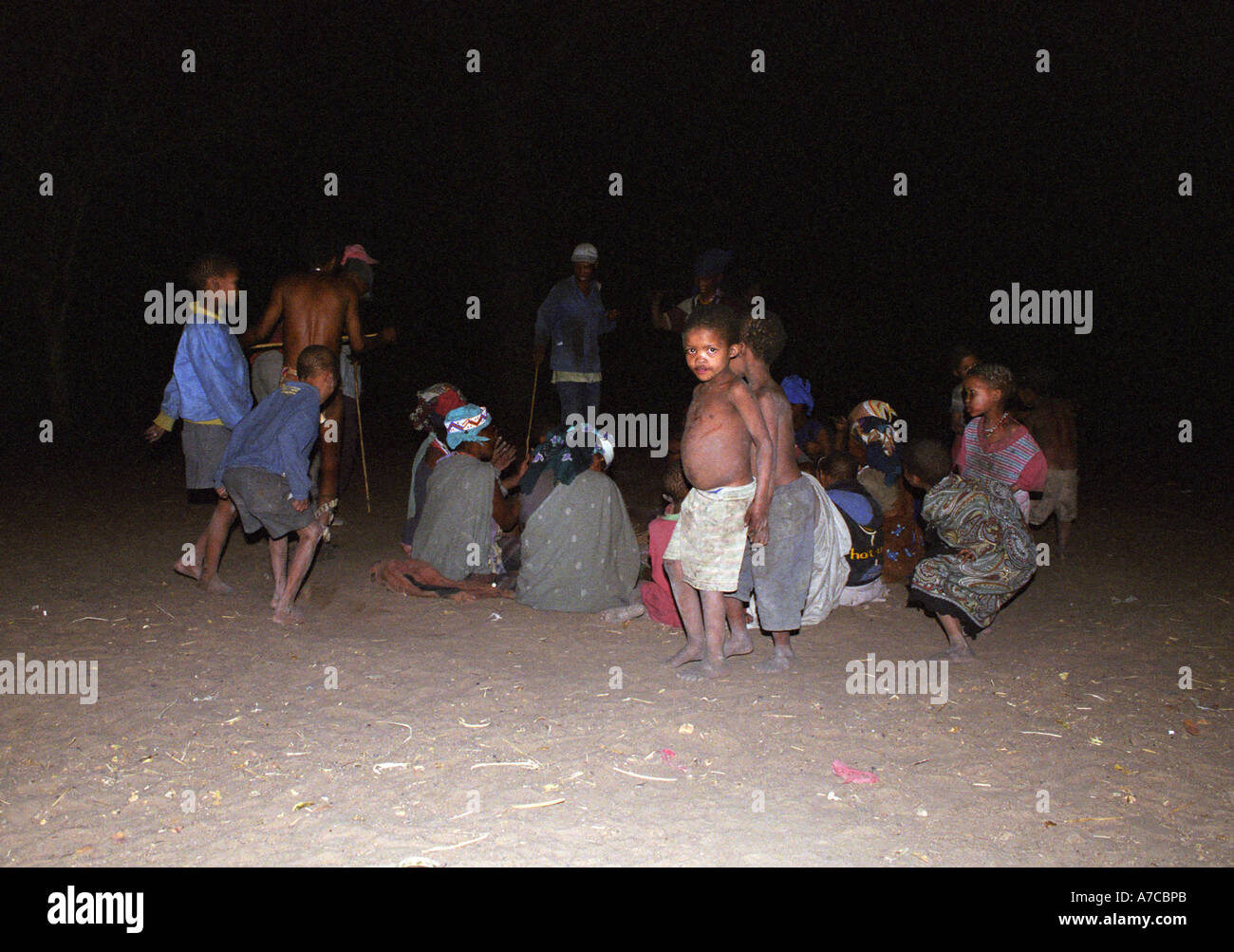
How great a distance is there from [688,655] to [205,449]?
303 cm

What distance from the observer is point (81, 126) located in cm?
1249

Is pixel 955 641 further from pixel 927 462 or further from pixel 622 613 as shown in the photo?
pixel 622 613

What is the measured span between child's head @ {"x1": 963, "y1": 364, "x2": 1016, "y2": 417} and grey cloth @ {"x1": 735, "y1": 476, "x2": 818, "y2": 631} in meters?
1.19

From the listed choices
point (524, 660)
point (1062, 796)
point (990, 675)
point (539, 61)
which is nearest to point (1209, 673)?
point (990, 675)

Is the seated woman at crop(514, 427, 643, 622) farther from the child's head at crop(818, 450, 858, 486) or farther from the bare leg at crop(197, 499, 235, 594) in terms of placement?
the bare leg at crop(197, 499, 235, 594)

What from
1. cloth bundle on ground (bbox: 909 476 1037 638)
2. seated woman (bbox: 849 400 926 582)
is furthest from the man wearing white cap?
cloth bundle on ground (bbox: 909 476 1037 638)

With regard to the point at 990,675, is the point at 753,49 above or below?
above

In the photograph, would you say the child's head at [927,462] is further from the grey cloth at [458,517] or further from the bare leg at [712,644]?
the grey cloth at [458,517]

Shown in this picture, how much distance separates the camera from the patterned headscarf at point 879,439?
20.2 ft

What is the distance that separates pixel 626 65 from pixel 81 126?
279 inches

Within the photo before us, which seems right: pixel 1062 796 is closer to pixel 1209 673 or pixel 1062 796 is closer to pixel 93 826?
pixel 1209 673

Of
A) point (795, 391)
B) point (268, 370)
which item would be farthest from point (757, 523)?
point (268, 370)

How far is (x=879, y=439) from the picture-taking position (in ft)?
20.4

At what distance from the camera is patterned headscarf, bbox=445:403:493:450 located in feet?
19.6
